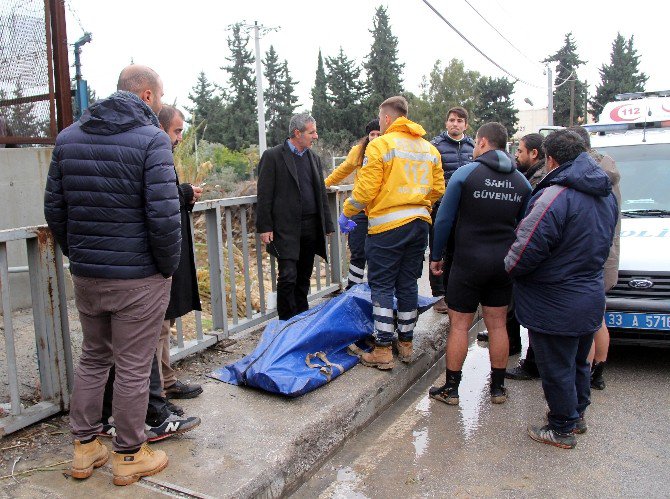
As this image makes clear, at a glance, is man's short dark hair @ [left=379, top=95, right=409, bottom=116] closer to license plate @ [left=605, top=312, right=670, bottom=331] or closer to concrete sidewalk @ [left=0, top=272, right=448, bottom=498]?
concrete sidewalk @ [left=0, top=272, right=448, bottom=498]

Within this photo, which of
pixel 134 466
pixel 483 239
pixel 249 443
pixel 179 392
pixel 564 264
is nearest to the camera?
pixel 134 466

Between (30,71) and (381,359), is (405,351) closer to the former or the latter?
(381,359)

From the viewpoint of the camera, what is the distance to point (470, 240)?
4203 millimetres

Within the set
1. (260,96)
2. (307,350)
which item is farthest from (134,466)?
(260,96)

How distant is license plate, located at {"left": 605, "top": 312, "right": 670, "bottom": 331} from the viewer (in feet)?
15.1

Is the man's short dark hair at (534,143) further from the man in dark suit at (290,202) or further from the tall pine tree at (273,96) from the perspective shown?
the tall pine tree at (273,96)

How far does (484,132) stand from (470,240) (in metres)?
0.79

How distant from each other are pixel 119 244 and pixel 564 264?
2513 millimetres

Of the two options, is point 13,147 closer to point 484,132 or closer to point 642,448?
point 484,132

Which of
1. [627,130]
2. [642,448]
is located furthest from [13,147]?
[627,130]

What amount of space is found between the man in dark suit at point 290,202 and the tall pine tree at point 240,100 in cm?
5225

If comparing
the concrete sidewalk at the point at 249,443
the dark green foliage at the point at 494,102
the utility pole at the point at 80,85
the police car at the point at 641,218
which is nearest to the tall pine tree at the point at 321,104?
the dark green foliage at the point at 494,102

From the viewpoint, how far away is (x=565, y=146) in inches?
143

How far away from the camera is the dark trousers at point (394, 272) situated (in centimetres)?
445
